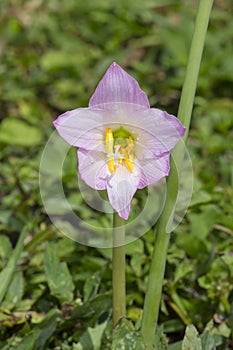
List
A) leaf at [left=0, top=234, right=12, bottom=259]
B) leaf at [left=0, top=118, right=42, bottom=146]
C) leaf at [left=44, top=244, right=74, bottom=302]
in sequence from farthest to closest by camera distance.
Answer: leaf at [left=0, top=118, right=42, bottom=146], leaf at [left=0, top=234, right=12, bottom=259], leaf at [left=44, top=244, right=74, bottom=302]

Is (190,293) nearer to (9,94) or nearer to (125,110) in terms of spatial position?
(125,110)

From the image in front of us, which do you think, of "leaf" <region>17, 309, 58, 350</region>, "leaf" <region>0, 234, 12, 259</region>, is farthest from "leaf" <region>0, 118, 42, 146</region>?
"leaf" <region>17, 309, 58, 350</region>

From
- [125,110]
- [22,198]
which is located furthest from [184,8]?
[125,110]

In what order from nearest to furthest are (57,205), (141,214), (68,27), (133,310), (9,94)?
1. (133,310)
2. (141,214)
3. (57,205)
4. (9,94)
5. (68,27)

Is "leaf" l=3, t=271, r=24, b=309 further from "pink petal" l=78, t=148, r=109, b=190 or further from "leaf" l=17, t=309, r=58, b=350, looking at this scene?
"pink petal" l=78, t=148, r=109, b=190

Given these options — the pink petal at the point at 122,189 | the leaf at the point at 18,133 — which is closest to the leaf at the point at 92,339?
the pink petal at the point at 122,189
